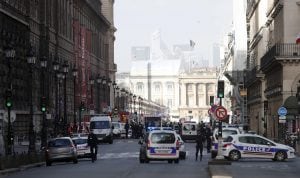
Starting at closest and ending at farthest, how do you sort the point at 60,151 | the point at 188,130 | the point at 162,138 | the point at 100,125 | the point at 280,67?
the point at 162,138
the point at 60,151
the point at 280,67
the point at 100,125
the point at 188,130

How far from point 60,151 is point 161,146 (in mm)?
6142

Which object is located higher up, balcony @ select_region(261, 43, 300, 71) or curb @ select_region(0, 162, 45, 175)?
balcony @ select_region(261, 43, 300, 71)

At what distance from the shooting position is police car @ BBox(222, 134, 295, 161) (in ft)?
149

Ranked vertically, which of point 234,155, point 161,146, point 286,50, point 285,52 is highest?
point 286,50

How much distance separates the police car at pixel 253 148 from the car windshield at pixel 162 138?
469 centimetres

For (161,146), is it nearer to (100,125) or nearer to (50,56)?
(100,125)

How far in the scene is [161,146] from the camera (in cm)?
4172

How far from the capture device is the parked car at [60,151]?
44.9 metres

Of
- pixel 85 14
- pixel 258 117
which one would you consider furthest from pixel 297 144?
pixel 85 14

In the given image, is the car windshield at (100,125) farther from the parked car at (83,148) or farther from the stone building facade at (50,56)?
the parked car at (83,148)

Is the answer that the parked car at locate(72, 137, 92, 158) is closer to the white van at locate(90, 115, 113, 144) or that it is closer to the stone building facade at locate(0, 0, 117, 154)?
the stone building facade at locate(0, 0, 117, 154)

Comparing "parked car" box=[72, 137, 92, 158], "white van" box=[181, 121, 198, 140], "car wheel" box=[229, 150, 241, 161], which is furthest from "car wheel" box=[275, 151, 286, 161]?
"white van" box=[181, 121, 198, 140]

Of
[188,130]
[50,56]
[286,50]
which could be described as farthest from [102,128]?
[286,50]

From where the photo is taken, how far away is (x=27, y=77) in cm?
8556
